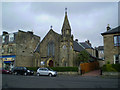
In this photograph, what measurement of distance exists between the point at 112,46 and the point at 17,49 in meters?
26.4

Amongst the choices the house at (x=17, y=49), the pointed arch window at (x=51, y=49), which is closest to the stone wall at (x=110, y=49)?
the pointed arch window at (x=51, y=49)

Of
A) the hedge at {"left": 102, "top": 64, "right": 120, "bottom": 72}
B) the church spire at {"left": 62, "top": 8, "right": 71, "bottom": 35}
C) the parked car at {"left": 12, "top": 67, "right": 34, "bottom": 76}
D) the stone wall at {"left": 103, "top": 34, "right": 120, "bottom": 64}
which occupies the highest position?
the church spire at {"left": 62, "top": 8, "right": 71, "bottom": 35}

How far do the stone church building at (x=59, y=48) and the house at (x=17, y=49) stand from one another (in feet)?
10.7

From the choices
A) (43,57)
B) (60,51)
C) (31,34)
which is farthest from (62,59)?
(31,34)

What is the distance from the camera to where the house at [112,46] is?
25141 mm

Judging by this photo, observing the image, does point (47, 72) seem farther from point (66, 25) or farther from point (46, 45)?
point (66, 25)

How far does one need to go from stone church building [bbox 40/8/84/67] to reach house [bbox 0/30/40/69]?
325 cm

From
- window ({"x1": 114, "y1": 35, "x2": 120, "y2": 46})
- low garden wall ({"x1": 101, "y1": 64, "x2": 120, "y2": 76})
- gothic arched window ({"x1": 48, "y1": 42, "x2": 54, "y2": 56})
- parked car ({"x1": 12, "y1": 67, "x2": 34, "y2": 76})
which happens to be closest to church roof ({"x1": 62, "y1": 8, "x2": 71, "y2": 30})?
gothic arched window ({"x1": 48, "y1": 42, "x2": 54, "y2": 56})

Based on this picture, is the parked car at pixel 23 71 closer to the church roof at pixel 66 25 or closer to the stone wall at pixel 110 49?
the church roof at pixel 66 25

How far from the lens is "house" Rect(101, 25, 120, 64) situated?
25.1m

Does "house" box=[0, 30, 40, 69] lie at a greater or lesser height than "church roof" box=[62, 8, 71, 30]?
lesser

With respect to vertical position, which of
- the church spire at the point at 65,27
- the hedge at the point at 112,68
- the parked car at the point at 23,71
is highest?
the church spire at the point at 65,27

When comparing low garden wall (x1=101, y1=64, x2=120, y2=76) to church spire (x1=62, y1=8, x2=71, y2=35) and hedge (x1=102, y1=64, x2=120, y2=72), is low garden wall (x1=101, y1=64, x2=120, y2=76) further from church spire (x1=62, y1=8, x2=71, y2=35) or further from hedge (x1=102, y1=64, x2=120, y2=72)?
church spire (x1=62, y1=8, x2=71, y2=35)

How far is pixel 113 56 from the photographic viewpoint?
2538 cm
